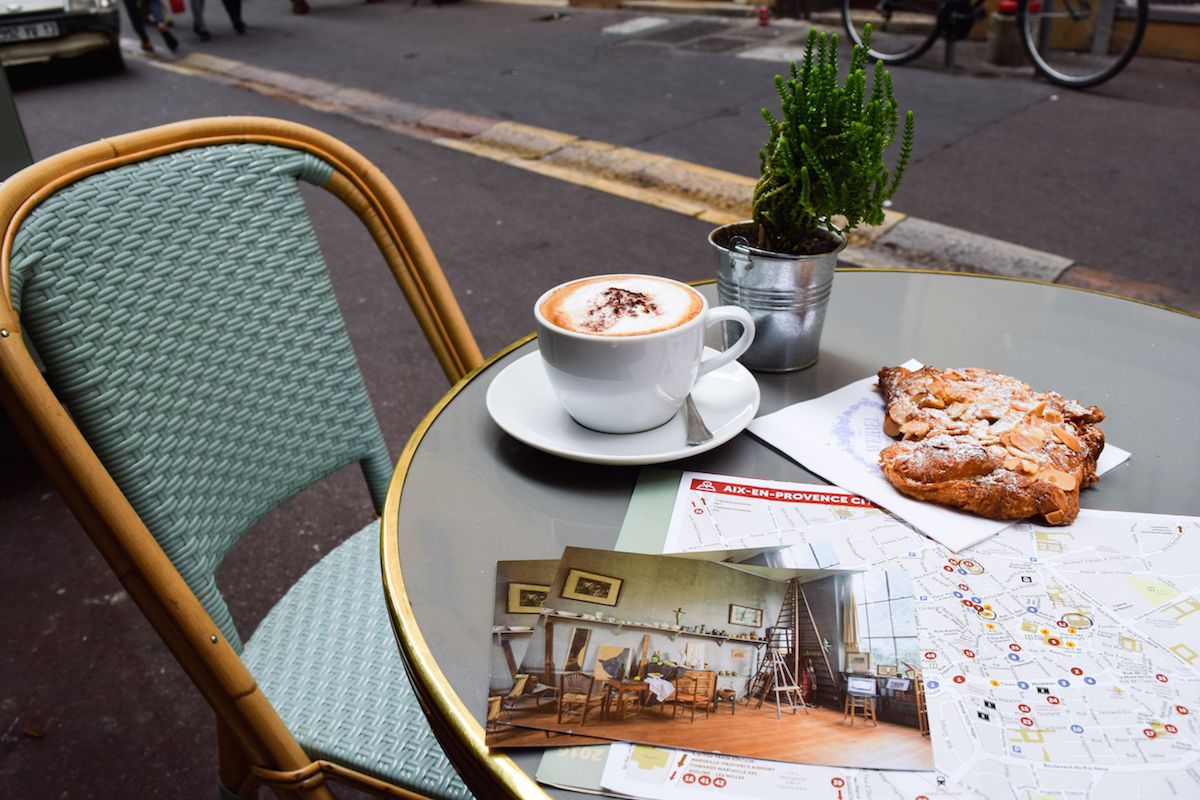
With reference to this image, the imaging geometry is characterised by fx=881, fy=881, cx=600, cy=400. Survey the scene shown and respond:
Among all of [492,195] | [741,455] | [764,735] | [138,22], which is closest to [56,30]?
[138,22]

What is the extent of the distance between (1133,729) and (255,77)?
8414 mm

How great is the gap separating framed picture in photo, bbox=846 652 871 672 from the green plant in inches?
20.3

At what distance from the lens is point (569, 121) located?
5.75m

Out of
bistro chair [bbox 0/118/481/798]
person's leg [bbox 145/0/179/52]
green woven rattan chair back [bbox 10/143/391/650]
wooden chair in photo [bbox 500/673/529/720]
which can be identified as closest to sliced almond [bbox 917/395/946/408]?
wooden chair in photo [bbox 500/673/529/720]

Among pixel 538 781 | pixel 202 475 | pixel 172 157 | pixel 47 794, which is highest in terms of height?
pixel 172 157

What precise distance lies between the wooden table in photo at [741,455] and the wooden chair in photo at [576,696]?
4cm

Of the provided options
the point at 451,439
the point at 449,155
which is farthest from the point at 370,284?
the point at 451,439

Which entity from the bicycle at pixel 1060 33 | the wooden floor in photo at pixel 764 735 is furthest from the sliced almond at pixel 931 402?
the bicycle at pixel 1060 33

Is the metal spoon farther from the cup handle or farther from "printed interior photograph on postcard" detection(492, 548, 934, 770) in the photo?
"printed interior photograph on postcard" detection(492, 548, 934, 770)

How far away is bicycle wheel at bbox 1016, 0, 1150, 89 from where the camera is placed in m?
6.01

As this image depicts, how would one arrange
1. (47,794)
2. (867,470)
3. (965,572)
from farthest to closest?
(47,794), (867,470), (965,572)

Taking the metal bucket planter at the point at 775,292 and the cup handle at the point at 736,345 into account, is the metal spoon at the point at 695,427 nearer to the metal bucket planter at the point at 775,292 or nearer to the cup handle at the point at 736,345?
the cup handle at the point at 736,345

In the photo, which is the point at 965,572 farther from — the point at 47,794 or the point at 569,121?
the point at 569,121

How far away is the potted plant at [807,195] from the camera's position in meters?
1.00
